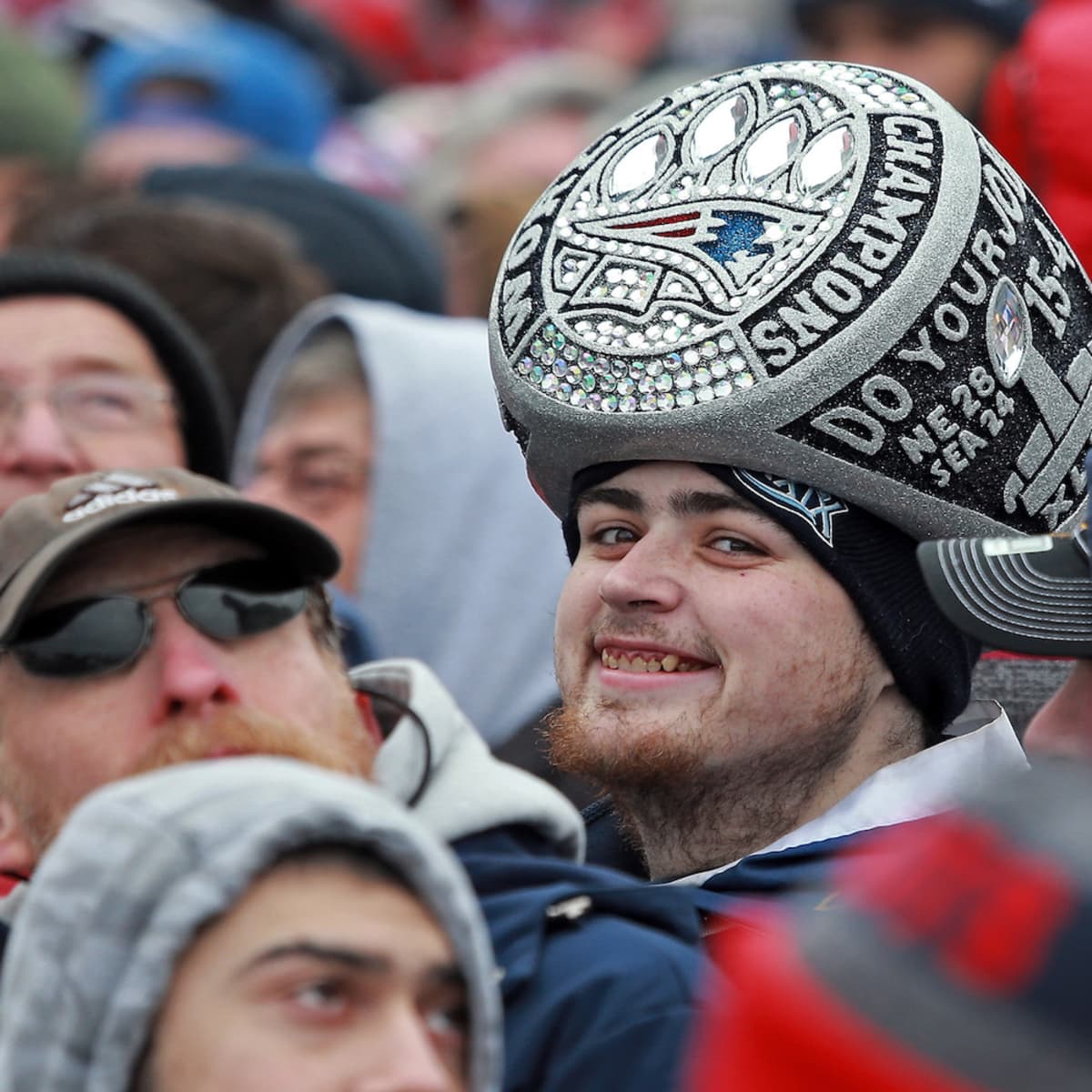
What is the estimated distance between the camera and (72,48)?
10062 mm

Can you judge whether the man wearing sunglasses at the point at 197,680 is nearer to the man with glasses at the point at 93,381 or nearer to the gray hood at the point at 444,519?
the man with glasses at the point at 93,381

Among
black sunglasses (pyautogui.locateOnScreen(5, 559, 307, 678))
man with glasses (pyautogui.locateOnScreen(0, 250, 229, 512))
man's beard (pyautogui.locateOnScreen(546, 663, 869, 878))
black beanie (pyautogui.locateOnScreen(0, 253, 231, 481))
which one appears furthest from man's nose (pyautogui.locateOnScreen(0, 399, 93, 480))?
man's beard (pyautogui.locateOnScreen(546, 663, 869, 878))

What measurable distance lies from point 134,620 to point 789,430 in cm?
98

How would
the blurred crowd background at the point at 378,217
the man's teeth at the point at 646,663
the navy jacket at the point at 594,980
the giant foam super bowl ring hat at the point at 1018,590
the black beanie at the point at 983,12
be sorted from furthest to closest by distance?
the black beanie at the point at 983,12 < the blurred crowd background at the point at 378,217 < the man's teeth at the point at 646,663 < the giant foam super bowl ring hat at the point at 1018,590 < the navy jacket at the point at 594,980

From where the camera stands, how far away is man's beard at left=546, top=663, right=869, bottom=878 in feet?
10.2

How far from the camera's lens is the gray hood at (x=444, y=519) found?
16.3ft

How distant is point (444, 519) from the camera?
16.6 feet

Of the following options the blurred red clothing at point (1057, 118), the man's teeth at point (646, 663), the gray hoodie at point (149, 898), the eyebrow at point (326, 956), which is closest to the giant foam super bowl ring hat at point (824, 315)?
the man's teeth at point (646, 663)

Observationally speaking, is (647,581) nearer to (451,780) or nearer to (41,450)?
(451,780)

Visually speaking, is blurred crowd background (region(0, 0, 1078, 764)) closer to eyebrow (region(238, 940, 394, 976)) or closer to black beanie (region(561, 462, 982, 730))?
black beanie (region(561, 462, 982, 730))

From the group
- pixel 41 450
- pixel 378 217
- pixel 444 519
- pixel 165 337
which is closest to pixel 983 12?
pixel 378 217

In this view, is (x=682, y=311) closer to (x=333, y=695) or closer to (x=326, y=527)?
(x=333, y=695)

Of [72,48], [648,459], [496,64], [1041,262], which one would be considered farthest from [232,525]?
[496,64]

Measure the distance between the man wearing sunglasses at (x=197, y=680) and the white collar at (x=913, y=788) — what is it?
1.09 feet
